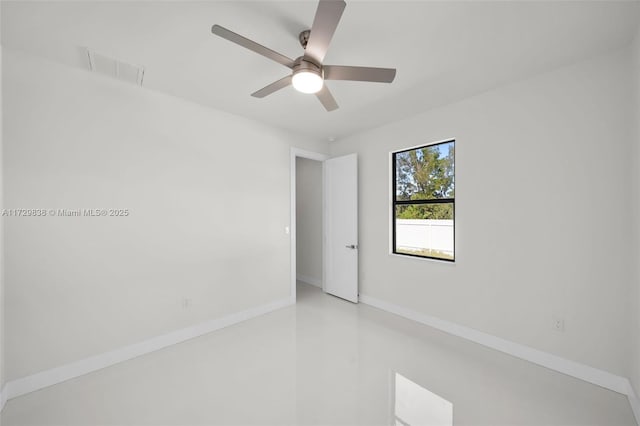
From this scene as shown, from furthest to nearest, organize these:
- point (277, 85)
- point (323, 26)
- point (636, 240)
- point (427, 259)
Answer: point (427, 259) → point (277, 85) → point (636, 240) → point (323, 26)

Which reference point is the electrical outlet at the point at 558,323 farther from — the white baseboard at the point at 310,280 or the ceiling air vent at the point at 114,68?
the ceiling air vent at the point at 114,68

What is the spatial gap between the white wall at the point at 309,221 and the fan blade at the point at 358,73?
9.46 ft

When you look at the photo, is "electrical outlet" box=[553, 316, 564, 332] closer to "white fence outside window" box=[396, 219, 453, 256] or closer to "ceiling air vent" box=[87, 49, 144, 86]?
"white fence outside window" box=[396, 219, 453, 256]

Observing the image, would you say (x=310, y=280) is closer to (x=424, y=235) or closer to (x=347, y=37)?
(x=424, y=235)

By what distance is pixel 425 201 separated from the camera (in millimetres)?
3191

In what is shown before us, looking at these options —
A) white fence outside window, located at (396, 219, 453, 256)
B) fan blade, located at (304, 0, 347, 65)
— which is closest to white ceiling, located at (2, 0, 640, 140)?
→ fan blade, located at (304, 0, 347, 65)

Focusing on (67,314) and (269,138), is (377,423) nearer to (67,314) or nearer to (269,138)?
(67,314)

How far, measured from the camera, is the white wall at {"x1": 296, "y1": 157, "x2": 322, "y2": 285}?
15.6 feet

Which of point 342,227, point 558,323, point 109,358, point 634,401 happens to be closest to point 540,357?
point 558,323

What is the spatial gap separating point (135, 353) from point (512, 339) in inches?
139

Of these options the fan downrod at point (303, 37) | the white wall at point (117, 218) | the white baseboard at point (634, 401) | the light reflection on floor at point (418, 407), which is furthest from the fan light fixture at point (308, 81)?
the white baseboard at point (634, 401)

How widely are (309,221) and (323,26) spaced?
12.6 ft

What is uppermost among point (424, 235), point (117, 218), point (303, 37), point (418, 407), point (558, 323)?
point (303, 37)

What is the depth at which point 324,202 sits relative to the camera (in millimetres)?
4297
